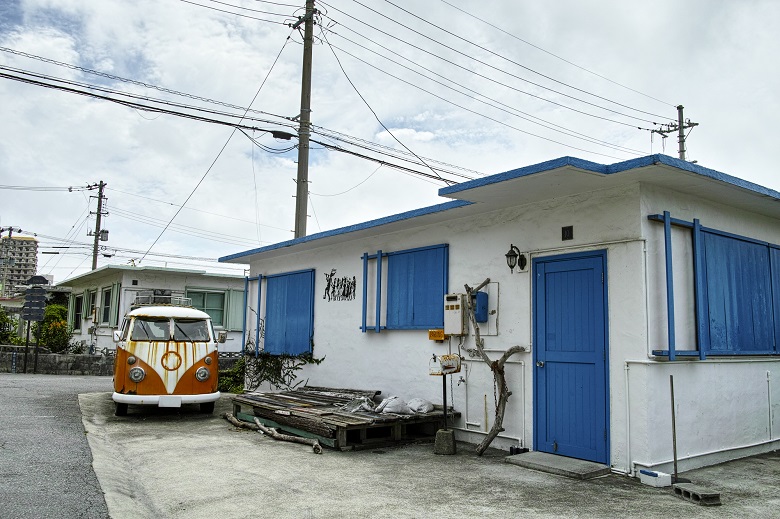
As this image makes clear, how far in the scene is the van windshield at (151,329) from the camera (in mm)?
10820

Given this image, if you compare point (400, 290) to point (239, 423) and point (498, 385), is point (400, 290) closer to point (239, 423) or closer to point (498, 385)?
point (498, 385)

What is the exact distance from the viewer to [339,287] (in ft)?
37.6

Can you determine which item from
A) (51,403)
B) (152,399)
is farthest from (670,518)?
(51,403)

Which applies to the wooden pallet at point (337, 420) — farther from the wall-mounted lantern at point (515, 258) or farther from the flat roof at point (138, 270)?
the flat roof at point (138, 270)

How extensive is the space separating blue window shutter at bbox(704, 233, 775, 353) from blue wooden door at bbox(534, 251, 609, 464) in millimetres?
1499

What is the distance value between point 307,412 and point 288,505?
A: 3.34 m

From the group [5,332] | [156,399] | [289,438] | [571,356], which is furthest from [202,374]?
[5,332]

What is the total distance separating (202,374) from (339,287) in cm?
280

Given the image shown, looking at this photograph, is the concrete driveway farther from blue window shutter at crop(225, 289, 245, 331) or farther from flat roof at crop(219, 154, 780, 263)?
blue window shutter at crop(225, 289, 245, 331)

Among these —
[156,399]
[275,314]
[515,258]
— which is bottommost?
[156,399]

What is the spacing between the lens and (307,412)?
870cm

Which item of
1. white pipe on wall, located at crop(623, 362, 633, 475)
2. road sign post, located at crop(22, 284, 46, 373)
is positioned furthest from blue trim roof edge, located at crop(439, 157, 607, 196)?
road sign post, located at crop(22, 284, 46, 373)

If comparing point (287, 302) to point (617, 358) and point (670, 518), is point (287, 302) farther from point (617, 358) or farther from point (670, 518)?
point (670, 518)

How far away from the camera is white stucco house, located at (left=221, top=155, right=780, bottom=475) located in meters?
6.77
